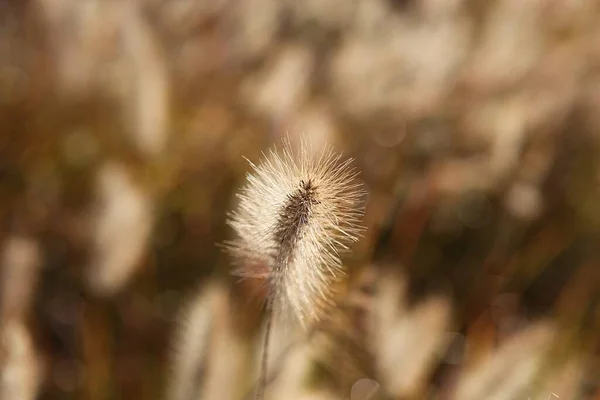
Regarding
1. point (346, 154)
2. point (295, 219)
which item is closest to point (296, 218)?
point (295, 219)

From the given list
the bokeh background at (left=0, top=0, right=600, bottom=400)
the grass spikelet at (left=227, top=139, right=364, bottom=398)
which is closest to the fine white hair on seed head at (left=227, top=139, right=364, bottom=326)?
the grass spikelet at (left=227, top=139, right=364, bottom=398)

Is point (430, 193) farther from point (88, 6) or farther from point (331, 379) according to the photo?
point (88, 6)

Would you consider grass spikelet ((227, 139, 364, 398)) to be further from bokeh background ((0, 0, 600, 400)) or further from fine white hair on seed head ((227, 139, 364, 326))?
bokeh background ((0, 0, 600, 400))

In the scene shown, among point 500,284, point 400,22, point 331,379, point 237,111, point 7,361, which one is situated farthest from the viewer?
point 400,22

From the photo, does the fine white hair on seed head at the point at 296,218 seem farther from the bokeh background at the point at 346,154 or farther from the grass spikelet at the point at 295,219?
the bokeh background at the point at 346,154

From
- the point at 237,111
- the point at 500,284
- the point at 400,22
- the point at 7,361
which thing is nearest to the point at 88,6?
the point at 237,111

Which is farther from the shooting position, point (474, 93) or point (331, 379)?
point (474, 93)

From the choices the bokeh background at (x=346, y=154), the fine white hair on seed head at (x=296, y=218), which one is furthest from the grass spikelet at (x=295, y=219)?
the bokeh background at (x=346, y=154)
